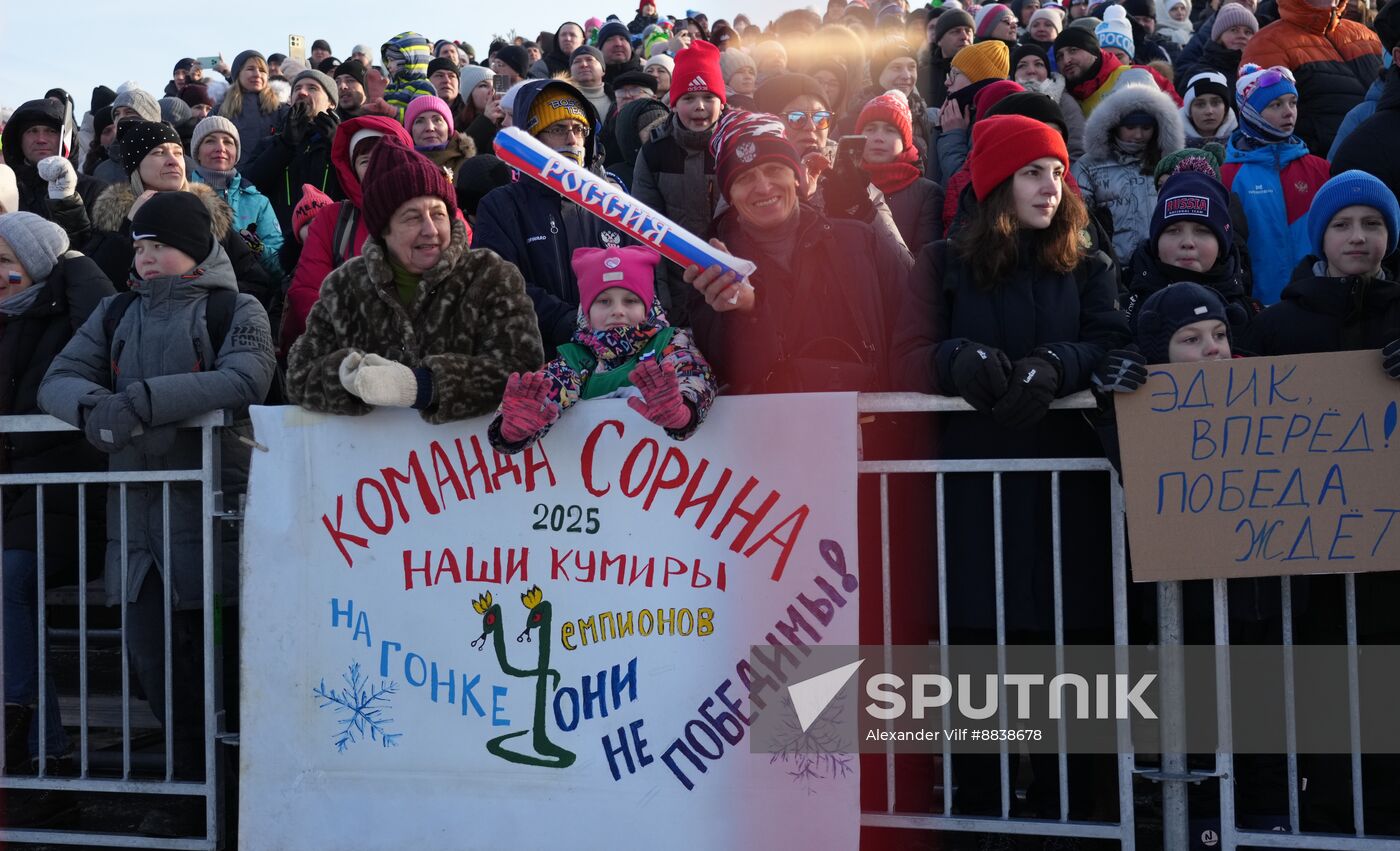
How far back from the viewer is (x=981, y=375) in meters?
4.30

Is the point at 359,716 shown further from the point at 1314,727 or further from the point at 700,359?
the point at 1314,727

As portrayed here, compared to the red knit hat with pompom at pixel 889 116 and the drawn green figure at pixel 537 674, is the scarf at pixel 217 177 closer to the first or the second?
the red knit hat with pompom at pixel 889 116

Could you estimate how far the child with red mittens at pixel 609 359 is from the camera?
4.45 m

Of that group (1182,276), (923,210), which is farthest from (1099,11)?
(1182,276)

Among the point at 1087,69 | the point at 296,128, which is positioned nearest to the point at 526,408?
the point at 296,128

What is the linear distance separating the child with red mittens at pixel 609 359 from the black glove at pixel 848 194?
153 cm

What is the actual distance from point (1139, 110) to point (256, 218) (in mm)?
4671

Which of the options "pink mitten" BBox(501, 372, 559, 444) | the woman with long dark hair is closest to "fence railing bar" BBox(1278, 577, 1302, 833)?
"pink mitten" BBox(501, 372, 559, 444)

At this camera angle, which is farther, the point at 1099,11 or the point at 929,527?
the point at 1099,11

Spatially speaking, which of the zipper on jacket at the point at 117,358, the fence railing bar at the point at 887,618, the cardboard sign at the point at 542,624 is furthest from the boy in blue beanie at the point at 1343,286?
A: the zipper on jacket at the point at 117,358

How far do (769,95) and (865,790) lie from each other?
3.64 meters

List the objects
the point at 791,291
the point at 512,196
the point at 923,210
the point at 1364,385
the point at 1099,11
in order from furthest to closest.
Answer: the point at 1099,11 → the point at 923,210 → the point at 512,196 → the point at 791,291 → the point at 1364,385

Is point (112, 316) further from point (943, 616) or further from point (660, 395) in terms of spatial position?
point (943, 616)

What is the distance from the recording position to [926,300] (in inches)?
186
